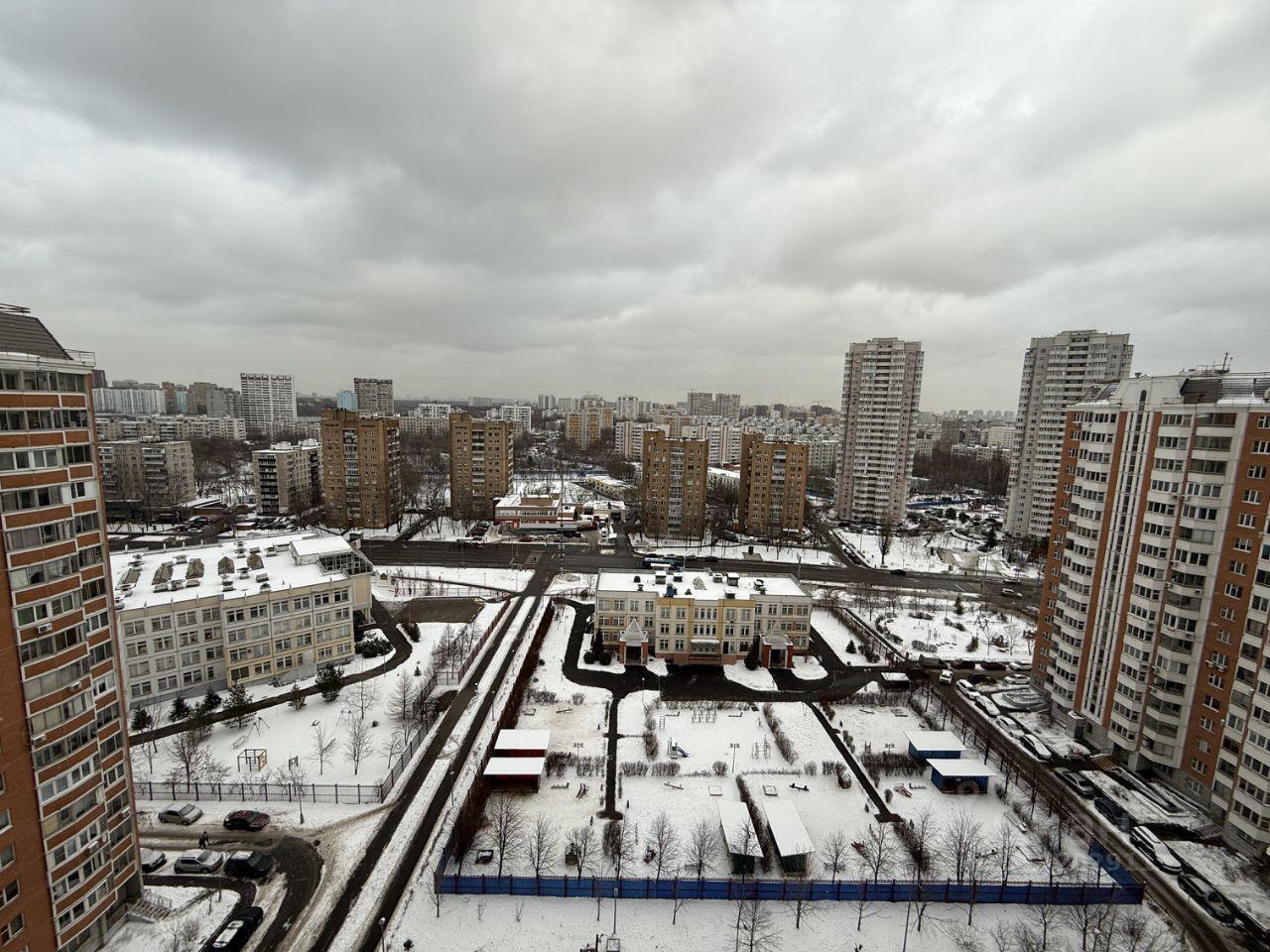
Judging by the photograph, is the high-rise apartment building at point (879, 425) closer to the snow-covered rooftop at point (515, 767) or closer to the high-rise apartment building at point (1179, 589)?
the high-rise apartment building at point (1179, 589)

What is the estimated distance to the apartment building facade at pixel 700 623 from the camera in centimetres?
4644

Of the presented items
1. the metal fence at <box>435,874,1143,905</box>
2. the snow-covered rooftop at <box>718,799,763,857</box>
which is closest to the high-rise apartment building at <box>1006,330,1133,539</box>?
the metal fence at <box>435,874,1143,905</box>

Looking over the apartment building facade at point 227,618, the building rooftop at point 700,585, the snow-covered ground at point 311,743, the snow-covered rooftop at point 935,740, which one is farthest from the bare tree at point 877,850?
the apartment building facade at point 227,618

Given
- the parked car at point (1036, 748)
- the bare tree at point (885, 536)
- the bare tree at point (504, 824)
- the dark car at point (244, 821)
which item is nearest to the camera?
the bare tree at point (504, 824)

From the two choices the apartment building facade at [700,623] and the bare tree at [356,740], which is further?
the apartment building facade at [700,623]

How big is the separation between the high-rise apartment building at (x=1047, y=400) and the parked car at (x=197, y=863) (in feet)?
298

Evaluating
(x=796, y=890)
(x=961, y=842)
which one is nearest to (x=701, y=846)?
(x=796, y=890)

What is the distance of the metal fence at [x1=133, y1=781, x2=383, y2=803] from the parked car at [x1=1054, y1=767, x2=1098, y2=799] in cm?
3738

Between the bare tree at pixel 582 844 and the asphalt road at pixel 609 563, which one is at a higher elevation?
the asphalt road at pixel 609 563

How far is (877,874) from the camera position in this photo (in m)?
25.3

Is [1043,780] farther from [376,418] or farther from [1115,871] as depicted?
[376,418]

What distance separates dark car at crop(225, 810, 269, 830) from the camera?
27203 mm

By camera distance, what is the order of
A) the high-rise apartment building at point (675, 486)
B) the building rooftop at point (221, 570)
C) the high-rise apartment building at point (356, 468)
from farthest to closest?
the high-rise apartment building at point (675, 486)
the high-rise apartment building at point (356, 468)
the building rooftop at point (221, 570)

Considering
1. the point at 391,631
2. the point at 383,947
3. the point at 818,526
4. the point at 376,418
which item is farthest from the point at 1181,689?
the point at 376,418
